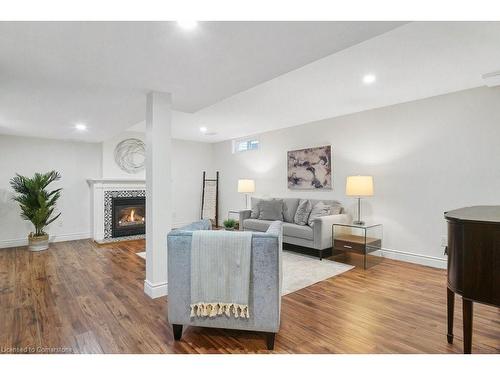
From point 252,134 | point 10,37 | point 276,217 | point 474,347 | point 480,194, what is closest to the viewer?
point 10,37

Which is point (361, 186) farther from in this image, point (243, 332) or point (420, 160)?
point (243, 332)

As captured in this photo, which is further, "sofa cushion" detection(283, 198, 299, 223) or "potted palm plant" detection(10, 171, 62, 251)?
"sofa cushion" detection(283, 198, 299, 223)

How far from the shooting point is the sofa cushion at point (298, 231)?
420cm

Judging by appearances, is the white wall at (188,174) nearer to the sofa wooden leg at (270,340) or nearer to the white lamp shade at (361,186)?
the white lamp shade at (361,186)

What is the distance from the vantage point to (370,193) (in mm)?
3982

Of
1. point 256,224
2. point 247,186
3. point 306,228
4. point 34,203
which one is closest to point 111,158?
point 34,203

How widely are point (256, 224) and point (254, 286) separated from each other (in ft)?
10.4

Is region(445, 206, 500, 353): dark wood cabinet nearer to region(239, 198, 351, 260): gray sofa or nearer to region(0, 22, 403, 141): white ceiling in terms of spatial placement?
region(0, 22, 403, 141): white ceiling

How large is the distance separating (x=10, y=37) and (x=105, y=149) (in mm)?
4554

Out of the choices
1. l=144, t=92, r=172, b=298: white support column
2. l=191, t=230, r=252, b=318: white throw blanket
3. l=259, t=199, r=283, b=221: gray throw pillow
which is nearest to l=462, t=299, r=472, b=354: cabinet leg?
l=191, t=230, r=252, b=318: white throw blanket

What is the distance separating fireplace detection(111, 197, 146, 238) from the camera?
592 centimetres

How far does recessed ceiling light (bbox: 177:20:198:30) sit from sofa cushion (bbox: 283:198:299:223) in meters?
3.82
